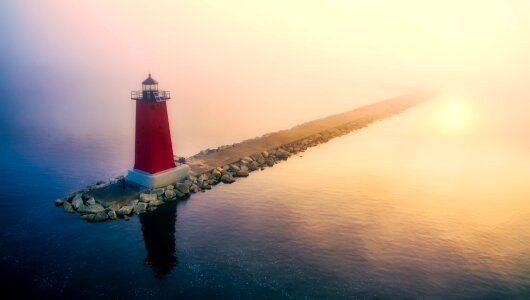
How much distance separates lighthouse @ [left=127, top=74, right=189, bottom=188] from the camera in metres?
31.8

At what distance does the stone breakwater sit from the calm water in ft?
3.49

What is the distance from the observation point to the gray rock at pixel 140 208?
98.7ft

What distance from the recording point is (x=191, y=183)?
35.4m

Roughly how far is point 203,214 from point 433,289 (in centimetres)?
1715

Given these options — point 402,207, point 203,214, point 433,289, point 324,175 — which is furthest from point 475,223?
point 203,214

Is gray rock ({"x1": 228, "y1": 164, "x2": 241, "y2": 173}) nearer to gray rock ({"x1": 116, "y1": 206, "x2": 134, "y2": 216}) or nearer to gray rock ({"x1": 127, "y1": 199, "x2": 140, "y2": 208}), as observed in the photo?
gray rock ({"x1": 127, "y1": 199, "x2": 140, "y2": 208})

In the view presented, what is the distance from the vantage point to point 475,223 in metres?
30.2

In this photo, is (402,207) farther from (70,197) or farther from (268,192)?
(70,197)

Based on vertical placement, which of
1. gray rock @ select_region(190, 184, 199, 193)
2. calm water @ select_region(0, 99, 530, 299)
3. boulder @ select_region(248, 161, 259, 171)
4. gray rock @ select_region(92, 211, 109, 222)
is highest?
boulder @ select_region(248, 161, 259, 171)

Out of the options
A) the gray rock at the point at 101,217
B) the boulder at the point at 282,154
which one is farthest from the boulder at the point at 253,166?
the gray rock at the point at 101,217

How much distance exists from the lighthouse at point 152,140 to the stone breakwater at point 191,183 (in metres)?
0.94

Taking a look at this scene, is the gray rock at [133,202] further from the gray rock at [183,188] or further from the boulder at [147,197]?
the gray rock at [183,188]

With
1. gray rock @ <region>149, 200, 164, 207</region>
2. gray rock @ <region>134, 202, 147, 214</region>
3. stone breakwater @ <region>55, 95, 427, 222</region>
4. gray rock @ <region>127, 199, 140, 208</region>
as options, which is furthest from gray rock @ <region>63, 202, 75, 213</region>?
gray rock @ <region>149, 200, 164, 207</region>

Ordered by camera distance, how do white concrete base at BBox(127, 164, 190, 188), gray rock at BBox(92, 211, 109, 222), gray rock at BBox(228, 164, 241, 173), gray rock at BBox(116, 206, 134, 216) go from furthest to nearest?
1. gray rock at BBox(228, 164, 241, 173)
2. white concrete base at BBox(127, 164, 190, 188)
3. gray rock at BBox(116, 206, 134, 216)
4. gray rock at BBox(92, 211, 109, 222)
